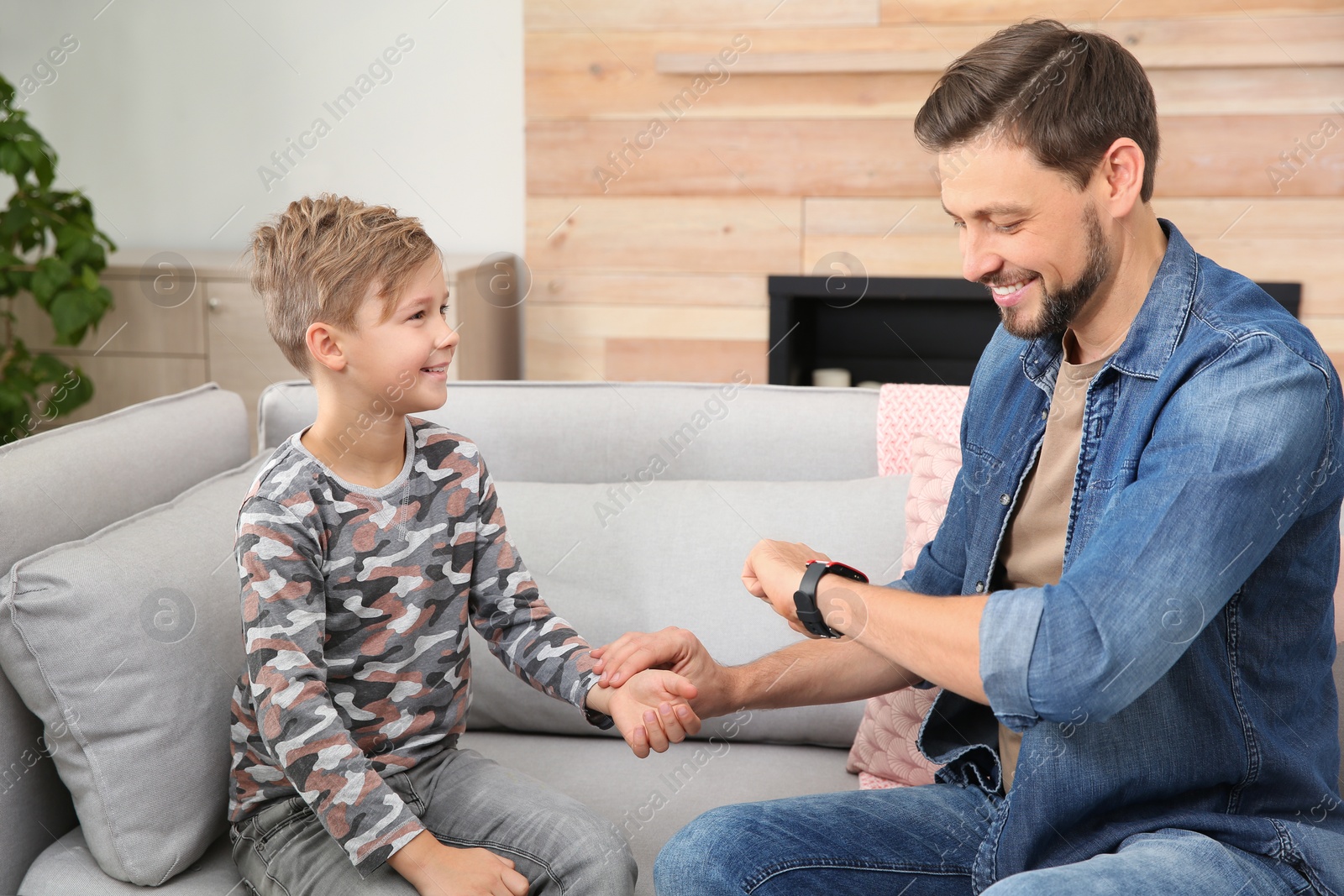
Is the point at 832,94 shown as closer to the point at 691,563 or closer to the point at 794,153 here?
the point at 794,153

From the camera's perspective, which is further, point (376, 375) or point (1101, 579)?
point (376, 375)

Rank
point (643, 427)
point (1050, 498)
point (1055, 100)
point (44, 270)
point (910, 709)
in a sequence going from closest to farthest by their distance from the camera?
point (1055, 100) < point (1050, 498) < point (910, 709) < point (643, 427) < point (44, 270)

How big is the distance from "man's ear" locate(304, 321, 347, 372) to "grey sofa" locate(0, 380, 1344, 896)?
275mm

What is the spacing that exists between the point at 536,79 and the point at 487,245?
1.63 feet

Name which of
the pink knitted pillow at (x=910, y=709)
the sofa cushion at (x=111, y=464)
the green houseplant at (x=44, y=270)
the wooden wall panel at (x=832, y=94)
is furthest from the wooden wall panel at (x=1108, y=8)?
the green houseplant at (x=44, y=270)

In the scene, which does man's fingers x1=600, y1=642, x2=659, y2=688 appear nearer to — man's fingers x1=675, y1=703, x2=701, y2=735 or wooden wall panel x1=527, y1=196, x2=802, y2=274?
man's fingers x1=675, y1=703, x2=701, y2=735

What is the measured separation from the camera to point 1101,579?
34.1 inches

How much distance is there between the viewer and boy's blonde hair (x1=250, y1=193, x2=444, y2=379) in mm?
1211

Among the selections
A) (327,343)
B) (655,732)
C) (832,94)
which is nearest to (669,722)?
(655,732)

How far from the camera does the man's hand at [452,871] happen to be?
3.53ft

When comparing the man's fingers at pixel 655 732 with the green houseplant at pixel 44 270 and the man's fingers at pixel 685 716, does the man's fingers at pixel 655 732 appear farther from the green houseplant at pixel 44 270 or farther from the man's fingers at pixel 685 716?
the green houseplant at pixel 44 270

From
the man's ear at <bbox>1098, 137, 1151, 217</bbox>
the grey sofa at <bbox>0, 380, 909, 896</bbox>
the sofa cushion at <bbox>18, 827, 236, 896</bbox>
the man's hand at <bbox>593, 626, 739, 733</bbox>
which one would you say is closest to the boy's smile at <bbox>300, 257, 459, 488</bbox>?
the grey sofa at <bbox>0, 380, 909, 896</bbox>

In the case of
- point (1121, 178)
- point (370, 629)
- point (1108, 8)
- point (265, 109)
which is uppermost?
point (1108, 8)

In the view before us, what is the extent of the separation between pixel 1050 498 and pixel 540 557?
28.0 inches
